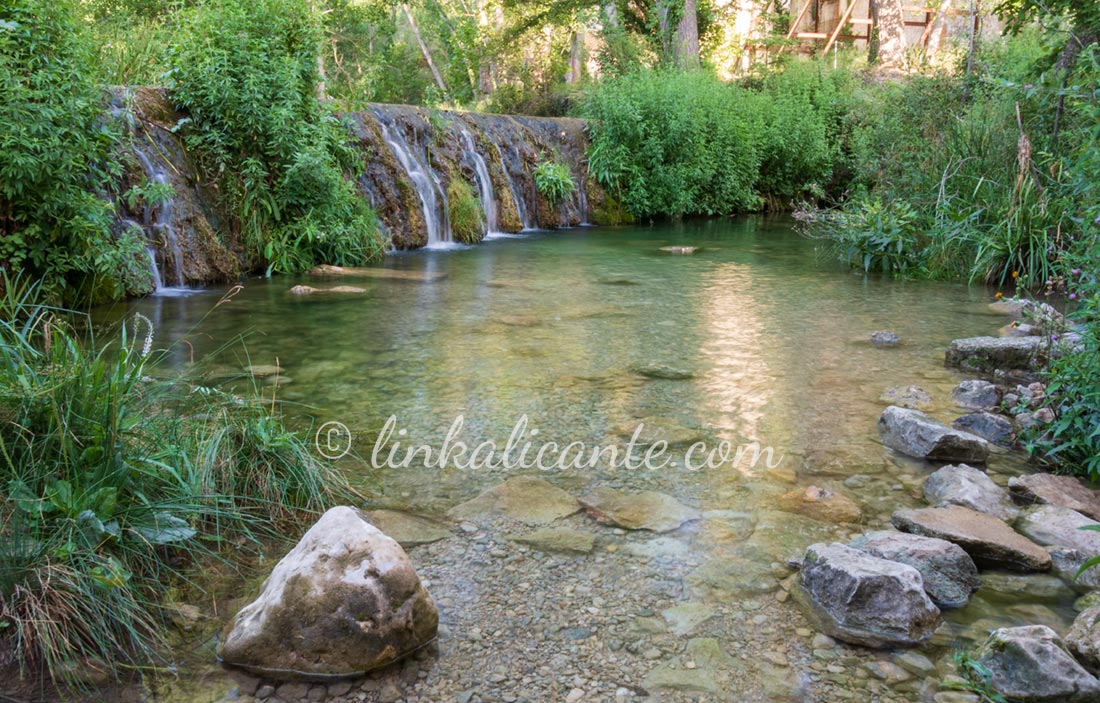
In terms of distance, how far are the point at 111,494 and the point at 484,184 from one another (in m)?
11.5

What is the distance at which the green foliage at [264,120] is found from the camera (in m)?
8.37

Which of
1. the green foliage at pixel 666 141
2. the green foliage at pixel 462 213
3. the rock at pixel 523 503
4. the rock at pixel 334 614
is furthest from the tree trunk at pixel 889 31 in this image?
the rock at pixel 334 614

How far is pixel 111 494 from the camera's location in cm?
252

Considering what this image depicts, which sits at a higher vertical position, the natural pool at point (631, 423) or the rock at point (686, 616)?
the natural pool at point (631, 423)

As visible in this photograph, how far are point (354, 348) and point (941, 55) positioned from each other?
10.3 meters

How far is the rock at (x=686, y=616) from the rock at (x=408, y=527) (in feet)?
3.01

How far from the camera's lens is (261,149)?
8773mm

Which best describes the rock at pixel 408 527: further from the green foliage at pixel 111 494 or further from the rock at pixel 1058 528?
the rock at pixel 1058 528

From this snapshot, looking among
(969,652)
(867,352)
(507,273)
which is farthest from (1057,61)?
(969,652)

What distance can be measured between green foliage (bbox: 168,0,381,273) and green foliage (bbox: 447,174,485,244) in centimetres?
307

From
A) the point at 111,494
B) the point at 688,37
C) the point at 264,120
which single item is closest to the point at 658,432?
the point at 111,494

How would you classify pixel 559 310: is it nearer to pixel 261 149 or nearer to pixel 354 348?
pixel 354 348

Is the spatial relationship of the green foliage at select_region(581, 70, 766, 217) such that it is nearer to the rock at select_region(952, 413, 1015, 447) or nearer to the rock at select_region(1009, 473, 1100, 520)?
the rock at select_region(952, 413, 1015, 447)

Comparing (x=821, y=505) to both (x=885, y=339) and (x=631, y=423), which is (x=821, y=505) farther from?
(x=885, y=339)
